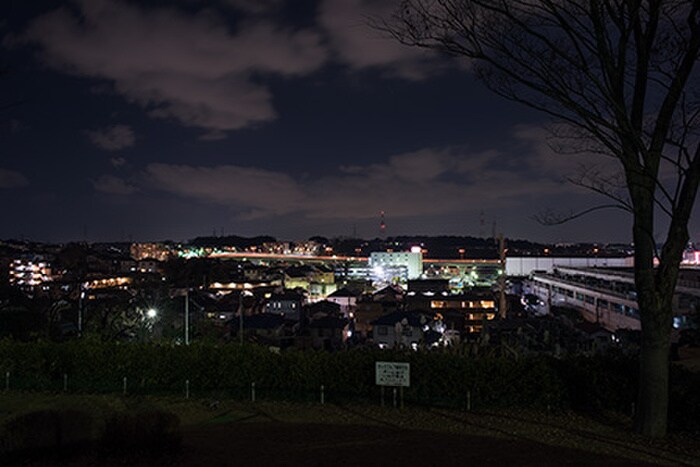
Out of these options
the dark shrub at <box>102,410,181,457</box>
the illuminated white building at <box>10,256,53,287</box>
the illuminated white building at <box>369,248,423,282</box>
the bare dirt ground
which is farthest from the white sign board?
the illuminated white building at <box>369,248,423,282</box>

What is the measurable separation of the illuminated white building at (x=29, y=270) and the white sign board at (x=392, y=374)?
54740 mm

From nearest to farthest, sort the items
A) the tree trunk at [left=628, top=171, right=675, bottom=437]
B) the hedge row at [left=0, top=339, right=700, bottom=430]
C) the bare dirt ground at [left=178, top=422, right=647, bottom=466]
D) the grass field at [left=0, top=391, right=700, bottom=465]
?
the bare dirt ground at [left=178, top=422, right=647, bottom=466]
the grass field at [left=0, top=391, right=700, bottom=465]
the tree trunk at [left=628, top=171, right=675, bottom=437]
the hedge row at [left=0, top=339, right=700, bottom=430]

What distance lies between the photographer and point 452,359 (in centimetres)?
798

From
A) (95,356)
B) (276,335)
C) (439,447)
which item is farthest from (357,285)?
(439,447)

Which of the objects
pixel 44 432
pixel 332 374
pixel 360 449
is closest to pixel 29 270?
pixel 332 374

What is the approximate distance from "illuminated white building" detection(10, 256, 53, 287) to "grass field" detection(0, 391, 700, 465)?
171 feet

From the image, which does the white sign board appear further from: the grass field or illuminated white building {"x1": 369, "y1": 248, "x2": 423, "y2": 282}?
illuminated white building {"x1": 369, "y1": 248, "x2": 423, "y2": 282}

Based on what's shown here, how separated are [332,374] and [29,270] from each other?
195 feet

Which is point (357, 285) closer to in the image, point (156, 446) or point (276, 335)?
point (276, 335)

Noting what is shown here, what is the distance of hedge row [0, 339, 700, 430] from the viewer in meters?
7.12

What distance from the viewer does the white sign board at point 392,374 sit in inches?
295

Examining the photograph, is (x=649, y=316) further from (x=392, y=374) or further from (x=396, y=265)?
(x=396, y=265)

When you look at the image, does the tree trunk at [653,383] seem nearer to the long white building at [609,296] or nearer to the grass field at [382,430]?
the grass field at [382,430]

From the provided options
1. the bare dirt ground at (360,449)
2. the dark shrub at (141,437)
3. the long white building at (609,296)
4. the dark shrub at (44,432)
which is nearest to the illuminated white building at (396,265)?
the long white building at (609,296)
